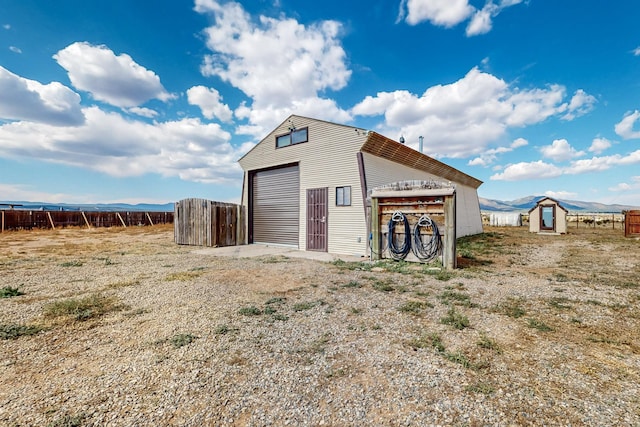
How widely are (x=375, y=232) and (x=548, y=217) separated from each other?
20.2 metres

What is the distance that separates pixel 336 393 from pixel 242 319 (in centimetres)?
211

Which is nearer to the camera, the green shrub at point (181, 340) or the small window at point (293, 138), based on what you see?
the green shrub at point (181, 340)

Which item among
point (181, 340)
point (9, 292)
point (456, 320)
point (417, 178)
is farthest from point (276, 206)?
point (456, 320)

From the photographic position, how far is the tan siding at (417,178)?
1059cm

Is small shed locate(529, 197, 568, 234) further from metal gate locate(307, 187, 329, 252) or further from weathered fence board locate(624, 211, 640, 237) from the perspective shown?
metal gate locate(307, 187, 329, 252)

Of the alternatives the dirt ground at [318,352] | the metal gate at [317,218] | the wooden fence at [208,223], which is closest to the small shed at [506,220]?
the dirt ground at [318,352]

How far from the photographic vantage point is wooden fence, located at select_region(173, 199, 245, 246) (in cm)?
1315

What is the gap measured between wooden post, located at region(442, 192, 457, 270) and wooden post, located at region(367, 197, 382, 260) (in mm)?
2061

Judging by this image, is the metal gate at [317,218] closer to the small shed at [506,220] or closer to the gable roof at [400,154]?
the gable roof at [400,154]

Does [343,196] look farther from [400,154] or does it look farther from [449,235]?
[449,235]

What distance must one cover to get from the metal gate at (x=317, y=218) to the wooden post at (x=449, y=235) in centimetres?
461

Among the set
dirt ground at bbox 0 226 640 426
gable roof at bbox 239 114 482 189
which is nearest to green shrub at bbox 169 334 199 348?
dirt ground at bbox 0 226 640 426

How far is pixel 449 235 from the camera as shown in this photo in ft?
25.9

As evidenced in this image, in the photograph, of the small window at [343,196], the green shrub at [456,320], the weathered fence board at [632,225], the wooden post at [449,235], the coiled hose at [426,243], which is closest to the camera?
the green shrub at [456,320]
